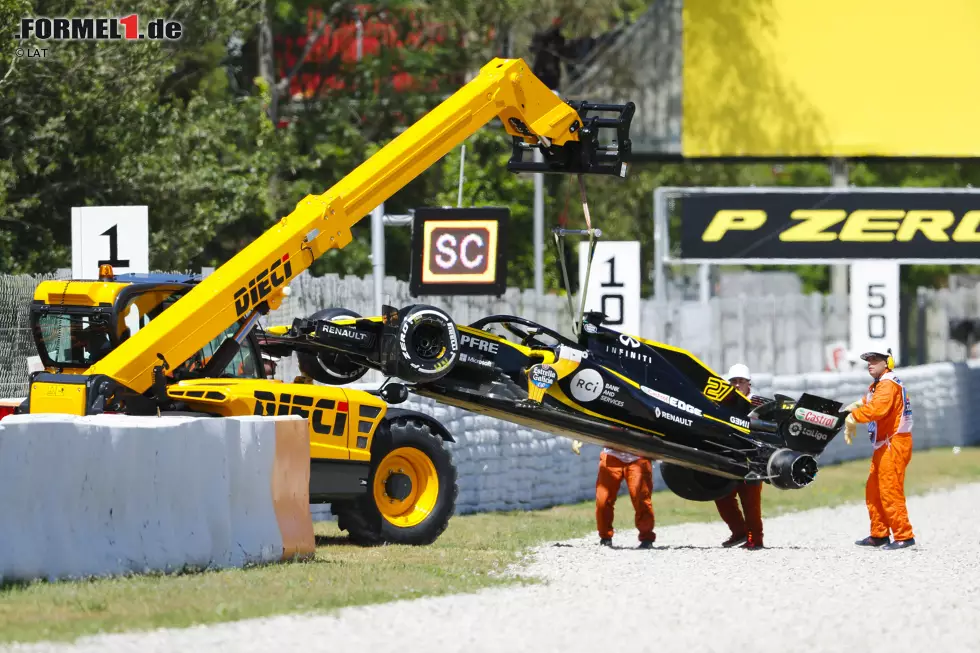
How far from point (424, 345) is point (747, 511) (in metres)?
3.76

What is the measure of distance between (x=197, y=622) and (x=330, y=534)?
19.4ft

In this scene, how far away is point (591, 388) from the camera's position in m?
15.8

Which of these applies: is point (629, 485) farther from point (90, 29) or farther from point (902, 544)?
point (90, 29)

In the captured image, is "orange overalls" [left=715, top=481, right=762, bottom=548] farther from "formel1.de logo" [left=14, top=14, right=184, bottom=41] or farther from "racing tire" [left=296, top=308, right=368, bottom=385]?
"formel1.de logo" [left=14, top=14, right=184, bottom=41]

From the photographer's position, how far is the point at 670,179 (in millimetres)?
49250

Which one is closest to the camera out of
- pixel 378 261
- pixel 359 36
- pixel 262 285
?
pixel 262 285

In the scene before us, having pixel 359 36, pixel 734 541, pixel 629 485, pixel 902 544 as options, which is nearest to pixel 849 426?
pixel 902 544

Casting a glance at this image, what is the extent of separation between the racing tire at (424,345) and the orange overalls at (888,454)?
383 centimetres

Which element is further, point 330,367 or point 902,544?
point 902,544

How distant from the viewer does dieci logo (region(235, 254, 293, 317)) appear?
14119 mm

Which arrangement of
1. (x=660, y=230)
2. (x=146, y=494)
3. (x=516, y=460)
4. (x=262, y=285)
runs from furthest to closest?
(x=660, y=230) < (x=516, y=460) < (x=262, y=285) < (x=146, y=494)

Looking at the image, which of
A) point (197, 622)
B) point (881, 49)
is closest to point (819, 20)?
point (881, 49)

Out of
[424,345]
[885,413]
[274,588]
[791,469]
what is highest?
[424,345]

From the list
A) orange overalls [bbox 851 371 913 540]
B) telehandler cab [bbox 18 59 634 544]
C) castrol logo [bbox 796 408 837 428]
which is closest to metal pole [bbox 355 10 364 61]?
telehandler cab [bbox 18 59 634 544]
